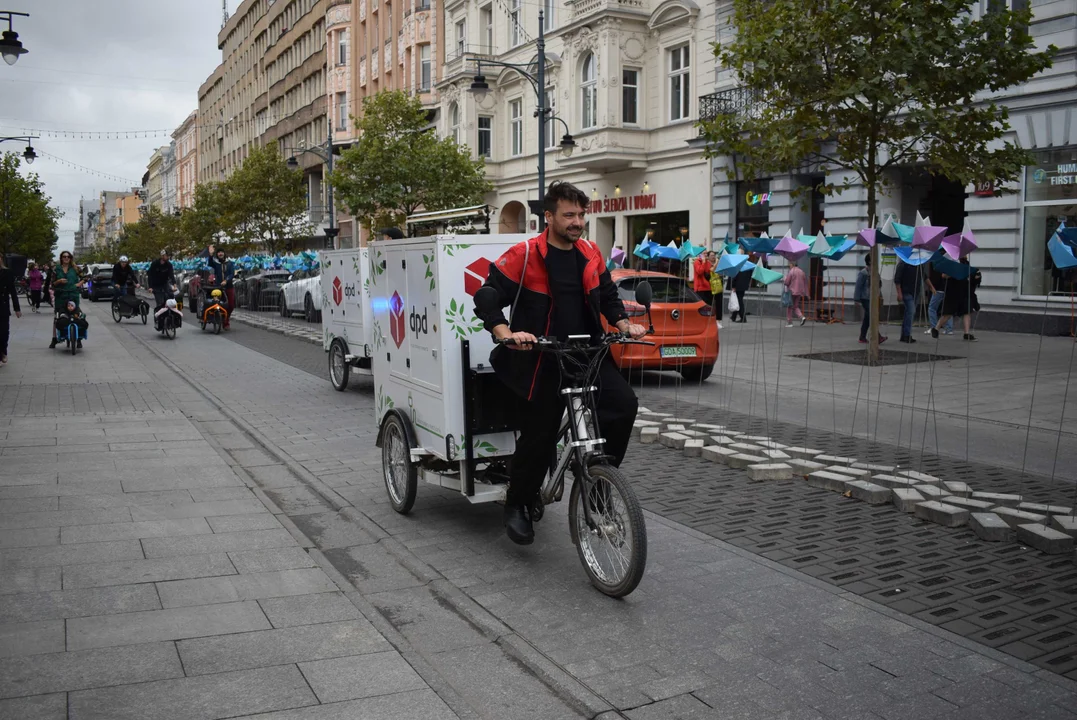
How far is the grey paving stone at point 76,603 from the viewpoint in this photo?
474cm

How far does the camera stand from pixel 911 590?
498cm

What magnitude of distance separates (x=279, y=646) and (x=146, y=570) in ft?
4.65

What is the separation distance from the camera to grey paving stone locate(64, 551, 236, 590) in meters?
5.25

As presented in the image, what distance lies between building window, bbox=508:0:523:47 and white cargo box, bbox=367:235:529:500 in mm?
34751

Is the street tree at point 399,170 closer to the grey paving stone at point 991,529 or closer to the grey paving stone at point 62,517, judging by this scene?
the grey paving stone at point 62,517

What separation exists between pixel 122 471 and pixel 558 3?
32.2m

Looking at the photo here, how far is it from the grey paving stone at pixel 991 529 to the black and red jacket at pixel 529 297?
2338 millimetres

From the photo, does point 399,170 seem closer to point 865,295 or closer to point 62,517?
point 865,295

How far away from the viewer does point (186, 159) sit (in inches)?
5285

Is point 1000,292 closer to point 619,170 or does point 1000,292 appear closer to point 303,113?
point 619,170

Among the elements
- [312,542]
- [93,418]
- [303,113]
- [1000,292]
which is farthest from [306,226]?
[312,542]

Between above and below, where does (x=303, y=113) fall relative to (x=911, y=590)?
above

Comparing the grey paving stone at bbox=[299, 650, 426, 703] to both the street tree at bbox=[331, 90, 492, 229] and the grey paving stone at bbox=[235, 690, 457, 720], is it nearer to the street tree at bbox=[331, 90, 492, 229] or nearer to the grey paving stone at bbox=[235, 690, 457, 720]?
the grey paving stone at bbox=[235, 690, 457, 720]

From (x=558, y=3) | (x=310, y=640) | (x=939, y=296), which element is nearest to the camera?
(x=310, y=640)
